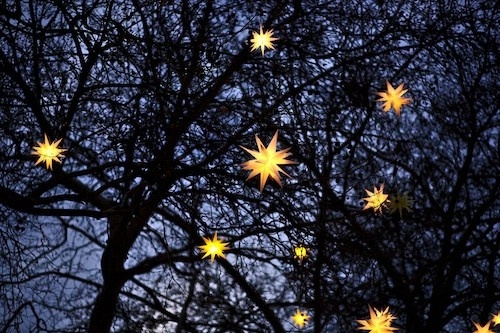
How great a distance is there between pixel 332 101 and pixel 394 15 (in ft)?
4.12

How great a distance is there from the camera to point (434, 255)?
8508 millimetres

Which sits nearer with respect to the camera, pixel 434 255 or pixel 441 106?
pixel 441 106

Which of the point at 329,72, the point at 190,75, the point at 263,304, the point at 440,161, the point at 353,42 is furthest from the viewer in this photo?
the point at 440,161

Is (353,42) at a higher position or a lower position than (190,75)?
higher

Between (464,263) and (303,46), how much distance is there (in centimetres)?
378

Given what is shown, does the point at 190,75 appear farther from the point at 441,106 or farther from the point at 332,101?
the point at 441,106

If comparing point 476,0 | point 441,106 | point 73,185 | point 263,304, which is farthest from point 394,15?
point 73,185

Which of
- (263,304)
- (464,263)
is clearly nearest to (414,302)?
(464,263)

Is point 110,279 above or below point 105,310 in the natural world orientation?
above

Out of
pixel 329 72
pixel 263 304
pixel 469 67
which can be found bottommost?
pixel 263 304

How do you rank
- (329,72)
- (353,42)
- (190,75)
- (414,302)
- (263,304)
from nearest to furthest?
(190,75), (329,72), (353,42), (263,304), (414,302)

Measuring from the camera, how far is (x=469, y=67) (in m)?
6.49

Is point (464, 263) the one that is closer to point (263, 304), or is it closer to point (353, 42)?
point (263, 304)

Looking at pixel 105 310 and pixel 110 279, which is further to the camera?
pixel 110 279
